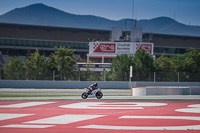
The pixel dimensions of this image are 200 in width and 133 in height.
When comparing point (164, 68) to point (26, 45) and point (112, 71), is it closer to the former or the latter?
point (112, 71)

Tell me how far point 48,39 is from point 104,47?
1579 cm

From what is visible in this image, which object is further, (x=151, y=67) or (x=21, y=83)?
(x=151, y=67)

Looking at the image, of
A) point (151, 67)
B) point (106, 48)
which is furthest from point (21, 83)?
point (106, 48)

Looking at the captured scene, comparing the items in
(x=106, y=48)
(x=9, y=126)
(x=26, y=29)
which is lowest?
(x=9, y=126)

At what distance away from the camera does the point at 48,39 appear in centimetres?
8175

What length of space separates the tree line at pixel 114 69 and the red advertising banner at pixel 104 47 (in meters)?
18.5

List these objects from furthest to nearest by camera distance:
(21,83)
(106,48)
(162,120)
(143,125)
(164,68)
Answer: (106,48) < (164,68) < (21,83) < (162,120) < (143,125)

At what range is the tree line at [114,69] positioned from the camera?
4112 centimetres

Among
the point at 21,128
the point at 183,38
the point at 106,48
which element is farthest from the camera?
the point at 183,38

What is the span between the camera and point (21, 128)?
11133 millimetres

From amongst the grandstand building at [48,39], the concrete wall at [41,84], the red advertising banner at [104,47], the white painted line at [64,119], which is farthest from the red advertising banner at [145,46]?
the white painted line at [64,119]

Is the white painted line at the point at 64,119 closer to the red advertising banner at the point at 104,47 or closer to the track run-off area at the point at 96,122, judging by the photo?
the track run-off area at the point at 96,122


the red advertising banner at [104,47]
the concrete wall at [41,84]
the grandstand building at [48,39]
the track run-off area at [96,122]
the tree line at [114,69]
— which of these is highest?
the grandstand building at [48,39]

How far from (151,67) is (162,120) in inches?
1482
